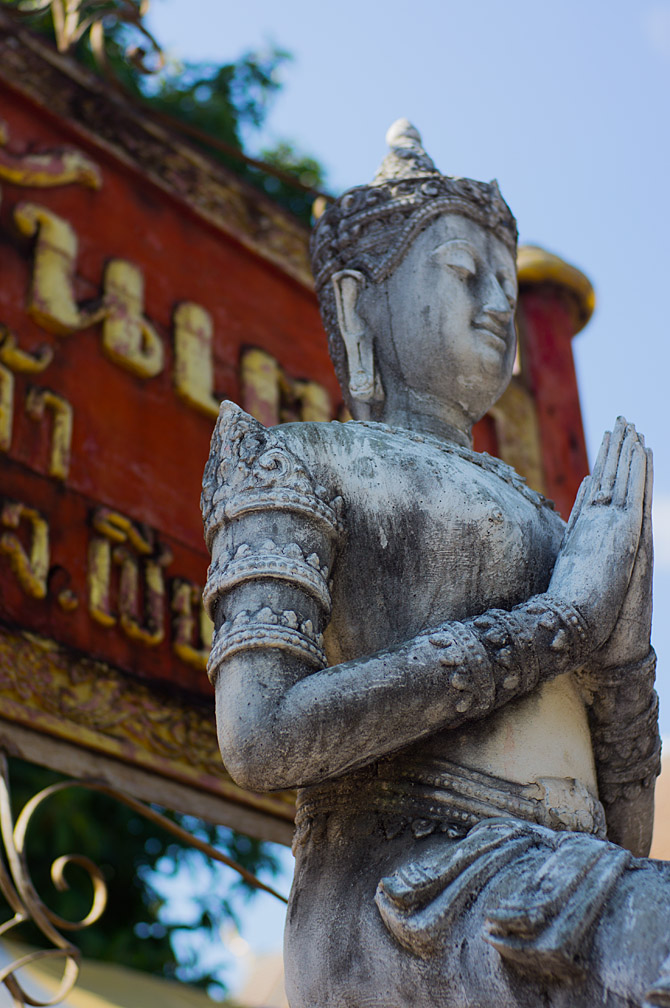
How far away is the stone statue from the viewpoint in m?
1.93

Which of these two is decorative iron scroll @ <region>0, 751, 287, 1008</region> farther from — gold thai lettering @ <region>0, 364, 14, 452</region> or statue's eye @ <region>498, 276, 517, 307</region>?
statue's eye @ <region>498, 276, 517, 307</region>

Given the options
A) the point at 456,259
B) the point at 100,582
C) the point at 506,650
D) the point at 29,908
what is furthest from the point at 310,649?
the point at 100,582

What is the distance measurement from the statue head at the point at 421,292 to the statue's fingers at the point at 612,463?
346 millimetres

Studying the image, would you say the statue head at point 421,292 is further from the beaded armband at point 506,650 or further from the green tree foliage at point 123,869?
the green tree foliage at point 123,869

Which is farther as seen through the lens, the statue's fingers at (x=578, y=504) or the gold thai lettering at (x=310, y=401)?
the gold thai lettering at (x=310, y=401)

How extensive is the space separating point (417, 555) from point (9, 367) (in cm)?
405

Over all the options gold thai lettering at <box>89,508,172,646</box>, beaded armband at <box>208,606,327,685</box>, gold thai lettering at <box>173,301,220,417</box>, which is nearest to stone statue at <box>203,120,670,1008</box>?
beaded armband at <box>208,606,327,685</box>

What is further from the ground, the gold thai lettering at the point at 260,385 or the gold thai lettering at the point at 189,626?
the gold thai lettering at the point at 260,385

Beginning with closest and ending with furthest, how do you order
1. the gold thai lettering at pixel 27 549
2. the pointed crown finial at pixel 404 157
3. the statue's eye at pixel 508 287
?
the statue's eye at pixel 508 287 → the pointed crown finial at pixel 404 157 → the gold thai lettering at pixel 27 549

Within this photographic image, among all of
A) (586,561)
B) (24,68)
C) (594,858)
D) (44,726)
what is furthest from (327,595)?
(24,68)

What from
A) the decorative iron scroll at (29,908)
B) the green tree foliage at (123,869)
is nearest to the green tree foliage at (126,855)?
the green tree foliage at (123,869)

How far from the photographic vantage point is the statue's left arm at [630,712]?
2.49m

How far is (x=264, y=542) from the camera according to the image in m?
2.33

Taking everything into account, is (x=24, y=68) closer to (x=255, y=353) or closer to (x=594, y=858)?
(x=255, y=353)
